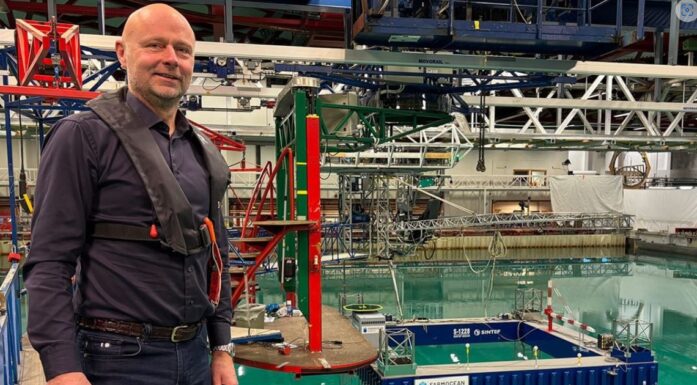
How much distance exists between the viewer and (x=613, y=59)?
12211mm

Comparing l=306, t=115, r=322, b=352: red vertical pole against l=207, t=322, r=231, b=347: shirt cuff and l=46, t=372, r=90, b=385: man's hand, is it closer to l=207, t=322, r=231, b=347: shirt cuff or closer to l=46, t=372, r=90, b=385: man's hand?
l=207, t=322, r=231, b=347: shirt cuff

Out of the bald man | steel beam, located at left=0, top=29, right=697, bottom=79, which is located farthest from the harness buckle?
steel beam, located at left=0, top=29, right=697, bottom=79

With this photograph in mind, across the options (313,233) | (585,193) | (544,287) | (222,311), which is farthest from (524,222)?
(222,311)

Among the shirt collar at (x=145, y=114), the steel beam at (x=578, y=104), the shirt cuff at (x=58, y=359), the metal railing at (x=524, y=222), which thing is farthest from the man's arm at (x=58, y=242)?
the metal railing at (x=524, y=222)

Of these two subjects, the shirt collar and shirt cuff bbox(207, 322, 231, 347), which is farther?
shirt cuff bbox(207, 322, 231, 347)

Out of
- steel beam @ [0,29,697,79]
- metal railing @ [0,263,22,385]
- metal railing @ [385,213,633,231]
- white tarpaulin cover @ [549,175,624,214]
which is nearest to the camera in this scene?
metal railing @ [0,263,22,385]

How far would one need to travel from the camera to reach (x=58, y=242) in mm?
1606

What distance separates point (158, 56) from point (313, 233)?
4183 millimetres

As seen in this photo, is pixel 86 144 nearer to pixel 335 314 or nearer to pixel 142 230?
pixel 142 230

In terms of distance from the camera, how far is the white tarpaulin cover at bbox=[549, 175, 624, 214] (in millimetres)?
25984

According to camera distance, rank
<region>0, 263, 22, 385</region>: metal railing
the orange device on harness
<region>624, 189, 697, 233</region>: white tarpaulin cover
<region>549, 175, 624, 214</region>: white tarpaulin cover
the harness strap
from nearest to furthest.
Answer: the harness strap < the orange device on harness < <region>0, 263, 22, 385</region>: metal railing < <region>624, 189, 697, 233</region>: white tarpaulin cover < <region>549, 175, 624, 214</region>: white tarpaulin cover

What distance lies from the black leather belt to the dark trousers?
1 cm

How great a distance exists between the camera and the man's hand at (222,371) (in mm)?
2133

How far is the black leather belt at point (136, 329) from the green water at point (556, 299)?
677 cm
